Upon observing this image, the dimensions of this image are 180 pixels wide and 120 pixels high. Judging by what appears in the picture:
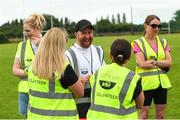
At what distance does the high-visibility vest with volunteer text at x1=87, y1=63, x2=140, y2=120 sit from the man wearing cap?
0.93 metres

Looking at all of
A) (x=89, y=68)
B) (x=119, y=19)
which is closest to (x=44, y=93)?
(x=89, y=68)

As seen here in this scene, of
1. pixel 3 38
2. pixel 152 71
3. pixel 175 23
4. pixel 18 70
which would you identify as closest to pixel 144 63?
pixel 152 71

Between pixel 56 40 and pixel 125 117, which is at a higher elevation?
pixel 56 40

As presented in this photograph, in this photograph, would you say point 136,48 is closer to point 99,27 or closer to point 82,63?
point 82,63

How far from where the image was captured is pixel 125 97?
5.54 metres

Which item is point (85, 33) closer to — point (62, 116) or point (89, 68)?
point (89, 68)

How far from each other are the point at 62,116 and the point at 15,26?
9088cm

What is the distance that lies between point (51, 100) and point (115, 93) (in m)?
0.72

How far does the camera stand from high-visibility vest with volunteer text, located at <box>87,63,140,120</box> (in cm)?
554

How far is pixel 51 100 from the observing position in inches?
220

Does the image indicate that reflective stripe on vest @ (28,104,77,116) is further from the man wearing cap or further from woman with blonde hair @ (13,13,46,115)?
woman with blonde hair @ (13,13,46,115)

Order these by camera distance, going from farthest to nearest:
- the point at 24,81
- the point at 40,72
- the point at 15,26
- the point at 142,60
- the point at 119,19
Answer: the point at 119,19 < the point at 15,26 < the point at 142,60 < the point at 24,81 < the point at 40,72

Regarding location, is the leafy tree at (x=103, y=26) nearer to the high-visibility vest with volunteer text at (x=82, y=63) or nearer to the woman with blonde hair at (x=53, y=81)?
the high-visibility vest with volunteer text at (x=82, y=63)

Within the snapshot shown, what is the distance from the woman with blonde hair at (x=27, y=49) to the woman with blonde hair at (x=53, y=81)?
1789mm
